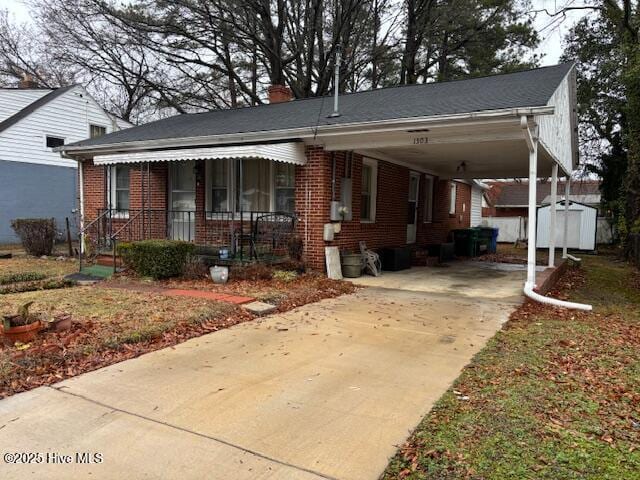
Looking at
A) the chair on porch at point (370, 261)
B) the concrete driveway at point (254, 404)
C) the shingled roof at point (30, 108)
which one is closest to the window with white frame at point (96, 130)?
the shingled roof at point (30, 108)

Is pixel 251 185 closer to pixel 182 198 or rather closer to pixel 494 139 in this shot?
pixel 182 198

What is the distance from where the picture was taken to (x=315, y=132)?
902 centimetres

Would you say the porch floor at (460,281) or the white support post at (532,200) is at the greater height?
the white support post at (532,200)

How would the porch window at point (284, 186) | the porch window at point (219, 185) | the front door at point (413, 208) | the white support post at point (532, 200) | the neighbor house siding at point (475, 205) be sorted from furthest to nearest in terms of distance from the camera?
1. the neighbor house siding at point (475, 205)
2. the front door at point (413, 208)
3. the porch window at point (219, 185)
4. the porch window at point (284, 186)
5. the white support post at point (532, 200)

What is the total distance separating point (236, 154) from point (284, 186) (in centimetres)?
200

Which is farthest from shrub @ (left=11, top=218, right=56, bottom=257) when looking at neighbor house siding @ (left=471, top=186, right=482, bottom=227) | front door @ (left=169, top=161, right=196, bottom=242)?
neighbor house siding @ (left=471, top=186, right=482, bottom=227)

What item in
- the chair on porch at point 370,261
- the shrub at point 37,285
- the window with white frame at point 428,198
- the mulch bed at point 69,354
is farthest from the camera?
the window with white frame at point 428,198

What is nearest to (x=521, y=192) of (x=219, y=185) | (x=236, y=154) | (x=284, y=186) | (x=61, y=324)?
(x=284, y=186)

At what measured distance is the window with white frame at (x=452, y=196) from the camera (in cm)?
1781

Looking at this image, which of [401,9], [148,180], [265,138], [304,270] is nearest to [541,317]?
[304,270]

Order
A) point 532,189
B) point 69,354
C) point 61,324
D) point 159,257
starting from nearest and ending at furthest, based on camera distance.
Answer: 1. point 69,354
2. point 61,324
3. point 532,189
4. point 159,257

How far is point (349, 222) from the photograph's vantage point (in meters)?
10.5

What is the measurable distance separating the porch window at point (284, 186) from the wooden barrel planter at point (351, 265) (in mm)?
1596

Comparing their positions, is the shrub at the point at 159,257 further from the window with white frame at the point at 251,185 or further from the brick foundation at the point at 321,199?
the brick foundation at the point at 321,199
